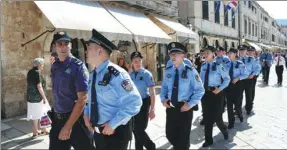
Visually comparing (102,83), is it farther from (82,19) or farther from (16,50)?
(82,19)

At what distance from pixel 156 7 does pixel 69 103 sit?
13592 millimetres

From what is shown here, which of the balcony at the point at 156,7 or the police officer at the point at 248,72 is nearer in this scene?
the police officer at the point at 248,72

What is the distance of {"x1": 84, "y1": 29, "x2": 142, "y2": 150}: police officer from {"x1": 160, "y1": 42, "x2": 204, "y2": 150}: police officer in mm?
1490

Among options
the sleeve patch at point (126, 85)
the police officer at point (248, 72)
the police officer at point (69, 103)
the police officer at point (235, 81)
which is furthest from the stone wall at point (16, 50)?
the sleeve patch at point (126, 85)

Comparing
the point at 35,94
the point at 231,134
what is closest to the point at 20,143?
the point at 35,94

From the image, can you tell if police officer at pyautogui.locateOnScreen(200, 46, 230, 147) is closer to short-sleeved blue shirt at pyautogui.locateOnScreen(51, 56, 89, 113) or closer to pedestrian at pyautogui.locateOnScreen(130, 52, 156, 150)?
pedestrian at pyautogui.locateOnScreen(130, 52, 156, 150)

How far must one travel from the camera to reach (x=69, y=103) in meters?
3.69

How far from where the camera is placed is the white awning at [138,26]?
38.0 ft

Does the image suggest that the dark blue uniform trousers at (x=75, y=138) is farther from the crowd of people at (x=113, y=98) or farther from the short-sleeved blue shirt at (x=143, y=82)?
the short-sleeved blue shirt at (x=143, y=82)

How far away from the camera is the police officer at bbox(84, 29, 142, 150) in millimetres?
2949

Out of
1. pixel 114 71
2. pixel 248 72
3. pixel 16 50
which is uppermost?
pixel 16 50

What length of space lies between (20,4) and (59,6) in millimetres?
1095

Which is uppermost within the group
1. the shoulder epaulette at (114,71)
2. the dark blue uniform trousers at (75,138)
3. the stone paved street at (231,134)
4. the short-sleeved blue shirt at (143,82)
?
the shoulder epaulette at (114,71)

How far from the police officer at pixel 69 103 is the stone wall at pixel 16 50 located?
5.02m
